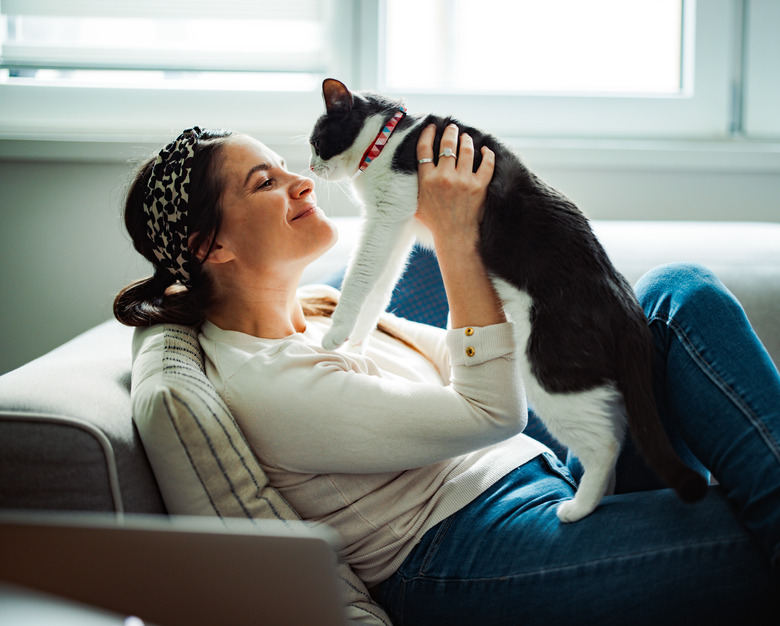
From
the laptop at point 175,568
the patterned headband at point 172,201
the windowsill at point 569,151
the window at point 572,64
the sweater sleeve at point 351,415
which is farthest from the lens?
the window at point 572,64

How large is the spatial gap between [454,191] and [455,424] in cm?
44

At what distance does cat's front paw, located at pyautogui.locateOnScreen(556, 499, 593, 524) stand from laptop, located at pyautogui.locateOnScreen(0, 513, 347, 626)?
598mm

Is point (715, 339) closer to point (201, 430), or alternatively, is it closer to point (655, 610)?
point (655, 610)

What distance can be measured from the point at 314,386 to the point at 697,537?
0.61m

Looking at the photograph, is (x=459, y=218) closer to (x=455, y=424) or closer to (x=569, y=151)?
(x=455, y=424)

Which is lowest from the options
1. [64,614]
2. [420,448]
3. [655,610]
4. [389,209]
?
[655,610]

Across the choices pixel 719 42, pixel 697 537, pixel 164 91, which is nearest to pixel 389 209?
pixel 697 537

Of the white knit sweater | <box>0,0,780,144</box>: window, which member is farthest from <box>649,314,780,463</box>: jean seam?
<box>0,0,780,144</box>: window

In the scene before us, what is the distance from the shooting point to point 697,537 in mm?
896

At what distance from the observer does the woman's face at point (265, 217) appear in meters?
1.17

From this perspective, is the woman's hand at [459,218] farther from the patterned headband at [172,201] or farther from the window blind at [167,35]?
the window blind at [167,35]

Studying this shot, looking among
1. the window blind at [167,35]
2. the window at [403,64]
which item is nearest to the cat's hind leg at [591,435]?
the window at [403,64]

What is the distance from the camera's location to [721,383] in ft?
3.17

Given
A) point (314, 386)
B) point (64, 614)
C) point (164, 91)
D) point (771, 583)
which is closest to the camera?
point (64, 614)
